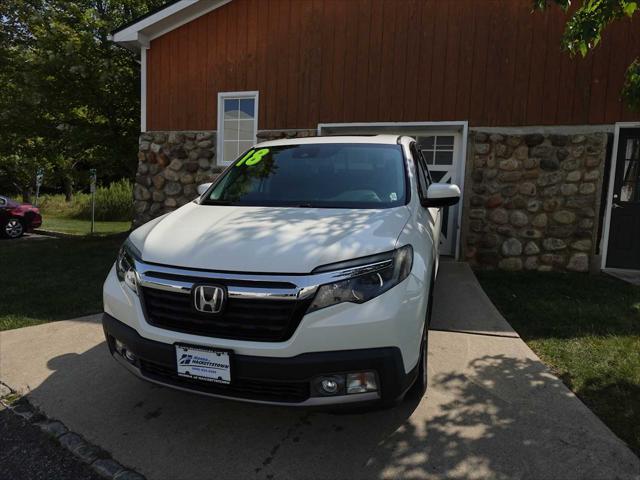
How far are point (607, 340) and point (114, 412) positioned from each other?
4.05 metres

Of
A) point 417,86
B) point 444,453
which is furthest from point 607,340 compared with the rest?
point 417,86

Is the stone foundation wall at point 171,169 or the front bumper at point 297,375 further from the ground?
the stone foundation wall at point 171,169

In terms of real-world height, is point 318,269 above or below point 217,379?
above

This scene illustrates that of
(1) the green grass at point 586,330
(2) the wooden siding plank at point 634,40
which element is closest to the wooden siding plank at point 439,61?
(2) the wooden siding plank at point 634,40

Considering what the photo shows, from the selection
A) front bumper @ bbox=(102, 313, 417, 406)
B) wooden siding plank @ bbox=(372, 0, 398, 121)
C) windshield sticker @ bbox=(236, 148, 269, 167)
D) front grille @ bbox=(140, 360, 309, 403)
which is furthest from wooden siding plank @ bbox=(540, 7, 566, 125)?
front grille @ bbox=(140, 360, 309, 403)

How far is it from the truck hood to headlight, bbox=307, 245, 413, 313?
0.11 metres

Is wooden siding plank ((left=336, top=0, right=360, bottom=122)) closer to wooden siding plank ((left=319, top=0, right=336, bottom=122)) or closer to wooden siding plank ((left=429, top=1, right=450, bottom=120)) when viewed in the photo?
wooden siding plank ((left=319, top=0, right=336, bottom=122))

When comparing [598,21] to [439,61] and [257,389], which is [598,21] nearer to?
[439,61]

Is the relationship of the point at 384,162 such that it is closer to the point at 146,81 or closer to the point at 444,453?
the point at 444,453

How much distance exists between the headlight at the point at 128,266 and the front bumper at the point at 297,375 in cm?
38

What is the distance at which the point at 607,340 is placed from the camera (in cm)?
410

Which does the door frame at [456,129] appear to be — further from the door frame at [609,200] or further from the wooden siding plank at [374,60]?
the door frame at [609,200]

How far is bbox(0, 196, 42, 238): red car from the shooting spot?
1270 cm

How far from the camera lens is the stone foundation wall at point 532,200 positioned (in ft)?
22.7
